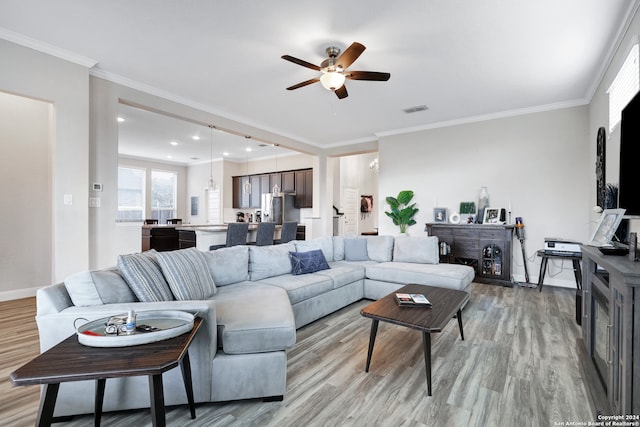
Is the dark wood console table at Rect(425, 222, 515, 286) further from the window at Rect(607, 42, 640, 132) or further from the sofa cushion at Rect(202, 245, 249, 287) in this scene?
the sofa cushion at Rect(202, 245, 249, 287)

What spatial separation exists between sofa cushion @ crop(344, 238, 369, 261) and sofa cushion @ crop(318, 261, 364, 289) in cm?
35

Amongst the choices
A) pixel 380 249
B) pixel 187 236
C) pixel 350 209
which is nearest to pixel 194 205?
pixel 187 236

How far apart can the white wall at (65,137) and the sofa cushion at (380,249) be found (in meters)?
3.63

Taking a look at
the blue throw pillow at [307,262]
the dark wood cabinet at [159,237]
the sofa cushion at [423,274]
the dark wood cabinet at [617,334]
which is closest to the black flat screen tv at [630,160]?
the dark wood cabinet at [617,334]

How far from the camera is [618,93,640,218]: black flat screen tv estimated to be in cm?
195

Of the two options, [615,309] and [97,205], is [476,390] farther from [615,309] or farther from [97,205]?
[97,205]

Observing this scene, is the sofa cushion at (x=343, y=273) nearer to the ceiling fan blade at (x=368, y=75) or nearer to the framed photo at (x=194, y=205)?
the ceiling fan blade at (x=368, y=75)

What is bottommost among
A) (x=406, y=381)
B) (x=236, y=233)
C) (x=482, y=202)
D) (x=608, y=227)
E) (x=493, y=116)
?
(x=406, y=381)

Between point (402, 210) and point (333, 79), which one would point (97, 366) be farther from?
point (402, 210)

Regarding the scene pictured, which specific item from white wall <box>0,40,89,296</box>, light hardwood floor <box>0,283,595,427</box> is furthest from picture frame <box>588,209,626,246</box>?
white wall <box>0,40,89,296</box>

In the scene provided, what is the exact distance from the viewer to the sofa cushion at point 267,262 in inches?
127

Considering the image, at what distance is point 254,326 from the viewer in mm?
1864

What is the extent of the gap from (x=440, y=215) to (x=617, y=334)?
4.21 meters

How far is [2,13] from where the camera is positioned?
8.44 ft
